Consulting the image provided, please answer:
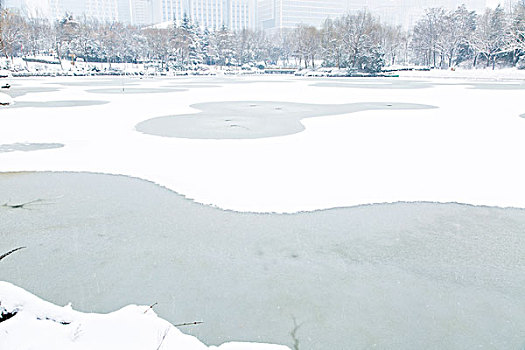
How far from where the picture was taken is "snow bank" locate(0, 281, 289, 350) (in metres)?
2.16

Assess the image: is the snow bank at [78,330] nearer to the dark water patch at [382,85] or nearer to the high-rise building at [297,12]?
the dark water patch at [382,85]

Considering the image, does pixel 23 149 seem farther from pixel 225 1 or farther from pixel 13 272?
pixel 225 1

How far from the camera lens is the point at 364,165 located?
706 centimetres

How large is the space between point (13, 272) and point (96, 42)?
70609 millimetres

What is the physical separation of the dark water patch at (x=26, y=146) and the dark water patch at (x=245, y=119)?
2.29m

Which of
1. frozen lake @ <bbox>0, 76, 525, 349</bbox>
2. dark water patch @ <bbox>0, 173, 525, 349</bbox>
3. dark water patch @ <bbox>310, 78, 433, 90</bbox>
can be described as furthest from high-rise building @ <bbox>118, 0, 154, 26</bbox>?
dark water patch @ <bbox>0, 173, 525, 349</bbox>

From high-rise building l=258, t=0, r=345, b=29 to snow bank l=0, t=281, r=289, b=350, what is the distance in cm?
14812

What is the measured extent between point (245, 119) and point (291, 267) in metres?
9.25

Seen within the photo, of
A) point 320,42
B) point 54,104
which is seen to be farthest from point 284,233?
point 320,42

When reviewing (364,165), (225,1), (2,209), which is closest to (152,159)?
(2,209)

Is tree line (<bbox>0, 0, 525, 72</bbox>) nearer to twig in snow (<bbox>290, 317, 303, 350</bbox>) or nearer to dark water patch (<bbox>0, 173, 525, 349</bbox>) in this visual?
dark water patch (<bbox>0, 173, 525, 349</bbox>)

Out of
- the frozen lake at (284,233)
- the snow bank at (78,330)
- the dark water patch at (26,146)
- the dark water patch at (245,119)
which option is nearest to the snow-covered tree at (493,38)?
the dark water patch at (245,119)

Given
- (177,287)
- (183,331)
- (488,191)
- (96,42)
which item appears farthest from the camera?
(96,42)

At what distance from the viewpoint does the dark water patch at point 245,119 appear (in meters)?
10.3
